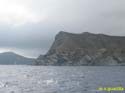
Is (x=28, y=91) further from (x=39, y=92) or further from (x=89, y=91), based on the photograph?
(x=89, y=91)

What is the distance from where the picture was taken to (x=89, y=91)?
72750 mm

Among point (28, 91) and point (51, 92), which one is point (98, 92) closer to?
point (51, 92)

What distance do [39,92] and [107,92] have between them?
1559 cm

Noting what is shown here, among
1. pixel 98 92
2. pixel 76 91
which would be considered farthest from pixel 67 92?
pixel 98 92

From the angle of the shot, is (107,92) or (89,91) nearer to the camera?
(107,92)

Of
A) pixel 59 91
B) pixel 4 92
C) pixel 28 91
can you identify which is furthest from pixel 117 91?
pixel 4 92

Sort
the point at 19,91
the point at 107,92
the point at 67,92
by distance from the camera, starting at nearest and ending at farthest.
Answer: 1. the point at 107,92
2. the point at 67,92
3. the point at 19,91

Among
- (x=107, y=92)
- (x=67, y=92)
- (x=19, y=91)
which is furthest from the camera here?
(x=19, y=91)

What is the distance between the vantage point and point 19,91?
252 feet

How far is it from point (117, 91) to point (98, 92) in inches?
156

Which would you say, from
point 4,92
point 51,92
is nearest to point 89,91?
point 51,92

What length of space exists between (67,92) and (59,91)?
2820 mm

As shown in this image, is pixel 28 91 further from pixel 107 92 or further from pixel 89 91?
pixel 107 92

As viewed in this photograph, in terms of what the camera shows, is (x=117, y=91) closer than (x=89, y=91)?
Yes
